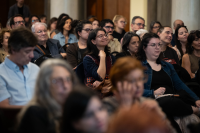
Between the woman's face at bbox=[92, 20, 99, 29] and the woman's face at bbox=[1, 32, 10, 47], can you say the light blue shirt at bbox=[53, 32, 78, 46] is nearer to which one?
the woman's face at bbox=[92, 20, 99, 29]

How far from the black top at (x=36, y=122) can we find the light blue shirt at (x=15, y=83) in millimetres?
1039

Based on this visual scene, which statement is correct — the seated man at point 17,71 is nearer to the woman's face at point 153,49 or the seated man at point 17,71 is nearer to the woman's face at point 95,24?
the woman's face at point 153,49

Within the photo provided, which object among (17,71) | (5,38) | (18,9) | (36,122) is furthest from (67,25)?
(36,122)

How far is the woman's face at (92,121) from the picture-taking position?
52.7 inches

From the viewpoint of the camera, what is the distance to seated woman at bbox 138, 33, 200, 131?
3051 millimetres

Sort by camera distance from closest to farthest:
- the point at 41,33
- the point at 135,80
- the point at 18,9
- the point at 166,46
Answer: the point at 135,80 → the point at 41,33 → the point at 166,46 → the point at 18,9

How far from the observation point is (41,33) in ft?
14.8

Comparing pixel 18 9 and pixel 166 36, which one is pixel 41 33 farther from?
pixel 18 9

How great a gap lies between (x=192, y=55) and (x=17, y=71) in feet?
10.4

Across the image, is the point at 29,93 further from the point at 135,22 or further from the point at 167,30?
the point at 135,22

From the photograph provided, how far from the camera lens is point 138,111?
916 mm

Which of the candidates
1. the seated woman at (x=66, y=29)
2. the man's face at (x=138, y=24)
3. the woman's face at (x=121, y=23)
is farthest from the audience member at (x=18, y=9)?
the man's face at (x=138, y=24)

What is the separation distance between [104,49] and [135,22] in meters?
2.38

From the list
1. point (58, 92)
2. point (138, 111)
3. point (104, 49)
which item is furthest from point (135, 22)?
point (138, 111)
